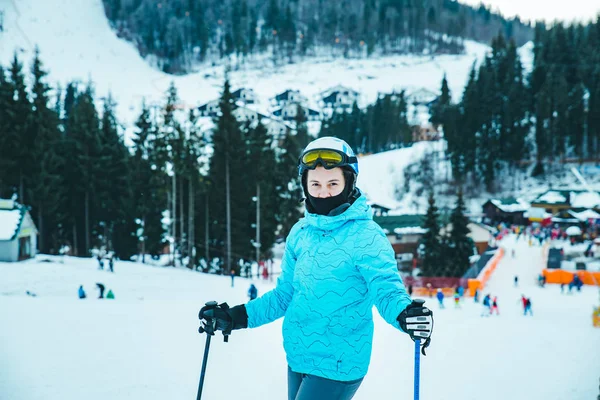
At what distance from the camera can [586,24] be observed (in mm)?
71938

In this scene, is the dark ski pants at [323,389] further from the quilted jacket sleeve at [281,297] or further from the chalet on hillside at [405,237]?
the chalet on hillside at [405,237]

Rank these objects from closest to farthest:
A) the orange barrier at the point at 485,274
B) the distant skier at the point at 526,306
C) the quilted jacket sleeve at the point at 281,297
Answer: the quilted jacket sleeve at the point at 281,297 → the distant skier at the point at 526,306 → the orange barrier at the point at 485,274

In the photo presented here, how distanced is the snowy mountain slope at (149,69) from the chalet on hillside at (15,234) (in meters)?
67.2

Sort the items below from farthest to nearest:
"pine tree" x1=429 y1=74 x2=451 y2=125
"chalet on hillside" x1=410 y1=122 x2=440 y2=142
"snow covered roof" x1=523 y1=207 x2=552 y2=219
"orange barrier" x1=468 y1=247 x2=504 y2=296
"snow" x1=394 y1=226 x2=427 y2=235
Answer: "chalet on hillside" x1=410 y1=122 x2=440 y2=142
"pine tree" x1=429 y1=74 x2=451 y2=125
"snow covered roof" x1=523 y1=207 x2=552 y2=219
"snow" x1=394 y1=226 x2=427 y2=235
"orange barrier" x1=468 y1=247 x2=504 y2=296

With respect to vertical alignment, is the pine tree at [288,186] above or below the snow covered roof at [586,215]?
above

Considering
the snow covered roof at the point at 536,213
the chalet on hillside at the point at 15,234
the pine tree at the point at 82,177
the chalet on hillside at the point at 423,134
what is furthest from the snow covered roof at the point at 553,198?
the chalet on hillside at the point at 15,234

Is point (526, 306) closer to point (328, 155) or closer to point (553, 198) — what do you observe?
point (328, 155)

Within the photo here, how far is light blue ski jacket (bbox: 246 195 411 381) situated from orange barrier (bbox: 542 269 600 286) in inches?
997

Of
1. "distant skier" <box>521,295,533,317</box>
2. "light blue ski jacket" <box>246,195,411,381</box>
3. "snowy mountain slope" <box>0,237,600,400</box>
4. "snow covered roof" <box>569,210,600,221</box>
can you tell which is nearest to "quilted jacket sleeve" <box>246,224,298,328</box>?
"light blue ski jacket" <box>246,195,411,381</box>

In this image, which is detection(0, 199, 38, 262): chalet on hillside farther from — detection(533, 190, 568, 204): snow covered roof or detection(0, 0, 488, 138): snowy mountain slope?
detection(0, 0, 488, 138): snowy mountain slope

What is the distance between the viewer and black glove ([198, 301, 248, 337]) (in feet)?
9.78

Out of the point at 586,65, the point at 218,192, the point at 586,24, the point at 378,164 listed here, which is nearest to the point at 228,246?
the point at 218,192

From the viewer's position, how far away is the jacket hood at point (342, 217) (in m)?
2.66

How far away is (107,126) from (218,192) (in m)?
8.73
